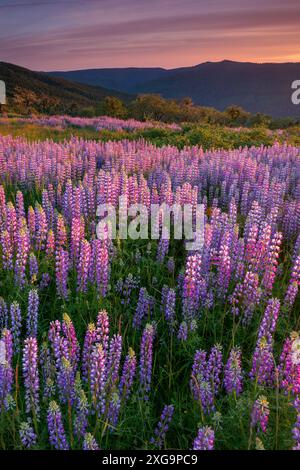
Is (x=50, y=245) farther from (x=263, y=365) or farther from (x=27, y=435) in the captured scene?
(x=263, y=365)

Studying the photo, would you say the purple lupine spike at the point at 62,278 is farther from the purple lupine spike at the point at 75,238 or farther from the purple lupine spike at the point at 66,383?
the purple lupine spike at the point at 66,383

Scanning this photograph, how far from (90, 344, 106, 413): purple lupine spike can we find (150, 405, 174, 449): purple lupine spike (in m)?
0.41

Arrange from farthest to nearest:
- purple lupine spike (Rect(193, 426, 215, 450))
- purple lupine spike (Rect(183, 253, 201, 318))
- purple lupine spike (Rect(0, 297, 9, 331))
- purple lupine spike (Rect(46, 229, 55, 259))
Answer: purple lupine spike (Rect(46, 229, 55, 259)) → purple lupine spike (Rect(183, 253, 201, 318)) → purple lupine spike (Rect(0, 297, 9, 331)) → purple lupine spike (Rect(193, 426, 215, 450))

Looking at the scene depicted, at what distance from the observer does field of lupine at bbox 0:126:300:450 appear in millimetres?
2959

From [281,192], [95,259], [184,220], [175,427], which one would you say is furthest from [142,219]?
[175,427]

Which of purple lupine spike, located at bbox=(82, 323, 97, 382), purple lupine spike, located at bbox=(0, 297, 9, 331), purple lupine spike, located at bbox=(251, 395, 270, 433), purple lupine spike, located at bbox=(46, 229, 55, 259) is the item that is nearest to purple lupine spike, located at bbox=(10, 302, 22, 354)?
purple lupine spike, located at bbox=(0, 297, 9, 331)

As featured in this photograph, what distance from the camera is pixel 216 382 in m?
3.52

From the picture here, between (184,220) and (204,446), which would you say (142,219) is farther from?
(204,446)

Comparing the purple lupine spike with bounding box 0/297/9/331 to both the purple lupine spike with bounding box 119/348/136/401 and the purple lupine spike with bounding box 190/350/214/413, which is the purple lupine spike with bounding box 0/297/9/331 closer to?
the purple lupine spike with bounding box 119/348/136/401

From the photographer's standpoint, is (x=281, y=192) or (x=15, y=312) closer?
(x=15, y=312)

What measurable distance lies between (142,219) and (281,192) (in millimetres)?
2389
